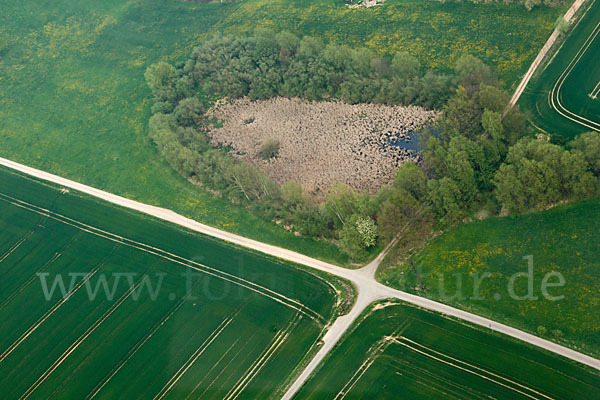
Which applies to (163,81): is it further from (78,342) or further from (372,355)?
(372,355)

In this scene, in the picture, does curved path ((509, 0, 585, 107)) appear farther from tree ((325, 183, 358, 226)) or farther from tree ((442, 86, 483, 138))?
tree ((325, 183, 358, 226))

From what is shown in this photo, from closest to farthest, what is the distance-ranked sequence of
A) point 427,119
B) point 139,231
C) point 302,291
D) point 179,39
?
point 302,291
point 139,231
point 427,119
point 179,39

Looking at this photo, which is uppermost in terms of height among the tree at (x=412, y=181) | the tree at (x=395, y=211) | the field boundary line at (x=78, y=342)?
the tree at (x=412, y=181)

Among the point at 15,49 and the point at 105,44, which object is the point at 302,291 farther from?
the point at 15,49

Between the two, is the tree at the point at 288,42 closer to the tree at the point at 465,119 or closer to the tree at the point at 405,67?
the tree at the point at 405,67

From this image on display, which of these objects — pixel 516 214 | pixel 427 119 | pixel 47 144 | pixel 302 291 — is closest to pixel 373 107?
pixel 427 119

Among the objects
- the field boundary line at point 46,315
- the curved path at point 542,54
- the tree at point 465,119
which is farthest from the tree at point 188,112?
the curved path at point 542,54
